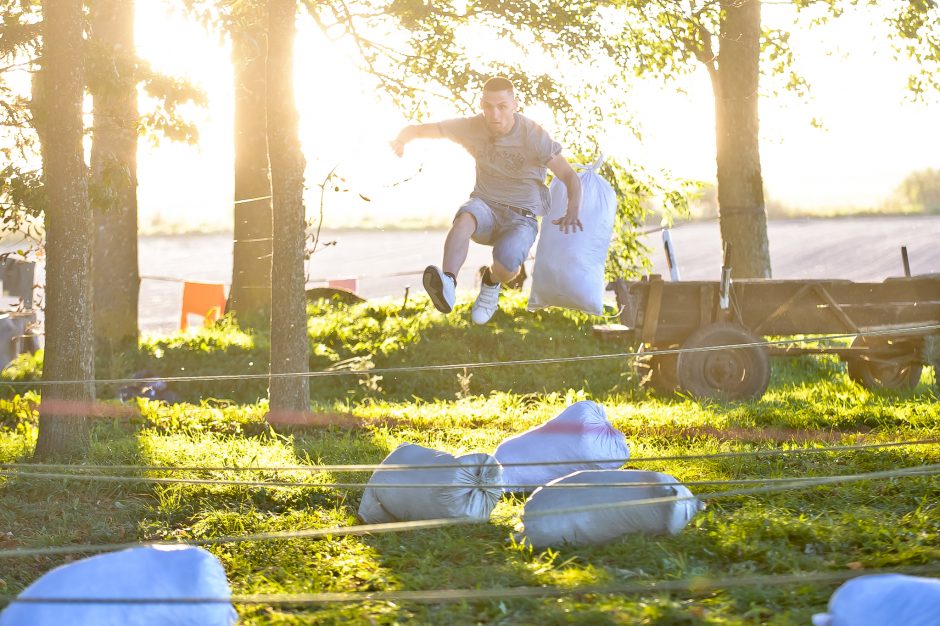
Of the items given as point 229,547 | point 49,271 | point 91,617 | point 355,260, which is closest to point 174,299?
point 355,260

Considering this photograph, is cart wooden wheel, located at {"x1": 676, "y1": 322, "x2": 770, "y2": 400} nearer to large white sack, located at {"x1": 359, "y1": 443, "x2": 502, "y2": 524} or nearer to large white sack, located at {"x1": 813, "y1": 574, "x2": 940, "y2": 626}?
large white sack, located at {"x1": 359, "y1": 443, "x2": 502, "y2": 524}

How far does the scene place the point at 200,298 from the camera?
17531 mm

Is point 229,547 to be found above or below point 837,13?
below

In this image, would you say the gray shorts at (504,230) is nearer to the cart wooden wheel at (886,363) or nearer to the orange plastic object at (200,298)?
the cart wooden wheel at (886,363)

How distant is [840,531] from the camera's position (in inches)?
211

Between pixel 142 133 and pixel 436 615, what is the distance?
20.2 feet

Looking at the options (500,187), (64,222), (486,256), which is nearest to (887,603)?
(500,187)

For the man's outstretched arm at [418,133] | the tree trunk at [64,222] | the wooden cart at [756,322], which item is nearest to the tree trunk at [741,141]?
the wooden cart at [756,322]

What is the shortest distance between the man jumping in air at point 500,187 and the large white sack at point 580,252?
0.75m

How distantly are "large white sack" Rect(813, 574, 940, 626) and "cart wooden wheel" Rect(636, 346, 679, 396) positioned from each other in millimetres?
6656

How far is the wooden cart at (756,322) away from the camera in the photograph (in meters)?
10.2

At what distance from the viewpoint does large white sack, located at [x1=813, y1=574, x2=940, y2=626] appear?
11.6 ft

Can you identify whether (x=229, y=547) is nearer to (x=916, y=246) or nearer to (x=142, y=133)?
(x=142, y=133)

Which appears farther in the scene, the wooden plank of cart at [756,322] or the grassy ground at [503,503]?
the wooden plank of cart at [756,322]
